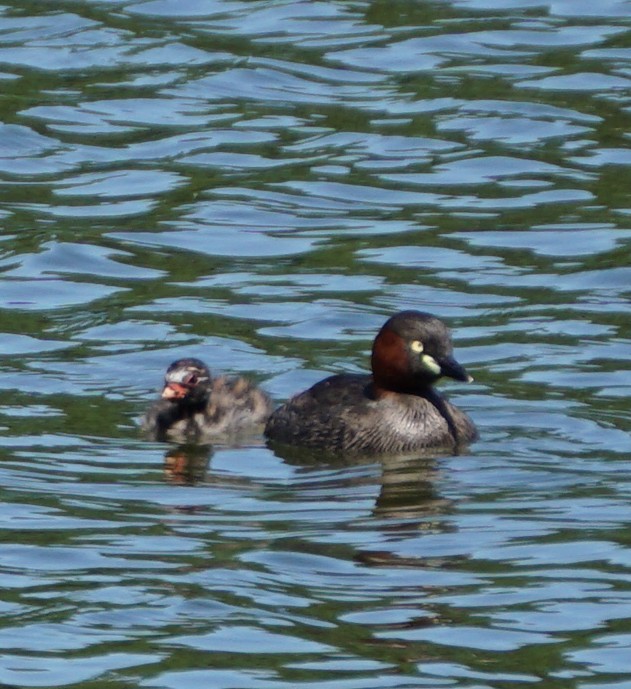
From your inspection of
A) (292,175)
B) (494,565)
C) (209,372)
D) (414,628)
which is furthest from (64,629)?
(292,175)

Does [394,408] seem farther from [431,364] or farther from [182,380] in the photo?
[182,380]

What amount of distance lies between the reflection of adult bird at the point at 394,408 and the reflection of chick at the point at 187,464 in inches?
20.2

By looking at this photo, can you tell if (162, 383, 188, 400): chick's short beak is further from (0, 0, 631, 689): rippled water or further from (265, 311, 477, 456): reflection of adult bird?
(265, 311, 477, 456): reflection of adult bird

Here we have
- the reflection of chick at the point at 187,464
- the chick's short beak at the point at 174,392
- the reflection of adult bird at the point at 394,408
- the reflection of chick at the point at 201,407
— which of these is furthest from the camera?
the reflection of chick at the point at 201,407

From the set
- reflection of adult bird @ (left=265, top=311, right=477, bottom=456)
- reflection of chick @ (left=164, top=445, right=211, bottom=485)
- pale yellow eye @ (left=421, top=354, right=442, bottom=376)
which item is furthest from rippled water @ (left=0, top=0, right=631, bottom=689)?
pale yellow eye @ (left=421, top=354, right=442, bottom=376)

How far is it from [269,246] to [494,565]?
6430mm

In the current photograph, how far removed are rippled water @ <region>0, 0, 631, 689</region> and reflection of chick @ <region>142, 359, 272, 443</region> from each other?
0.91ft

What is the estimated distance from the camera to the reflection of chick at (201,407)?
40.9 feet

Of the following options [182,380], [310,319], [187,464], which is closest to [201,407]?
[182,380]

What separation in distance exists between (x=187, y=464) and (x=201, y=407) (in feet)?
2.63

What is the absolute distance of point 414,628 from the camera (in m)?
8.53

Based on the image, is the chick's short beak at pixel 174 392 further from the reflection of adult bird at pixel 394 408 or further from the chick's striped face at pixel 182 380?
the reflection of adult bird at pixel 394 408

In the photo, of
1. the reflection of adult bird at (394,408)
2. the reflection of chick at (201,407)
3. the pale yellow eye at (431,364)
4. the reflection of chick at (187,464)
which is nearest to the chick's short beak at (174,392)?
the reflection of chick at (201,407)

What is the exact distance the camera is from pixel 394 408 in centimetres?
1233
